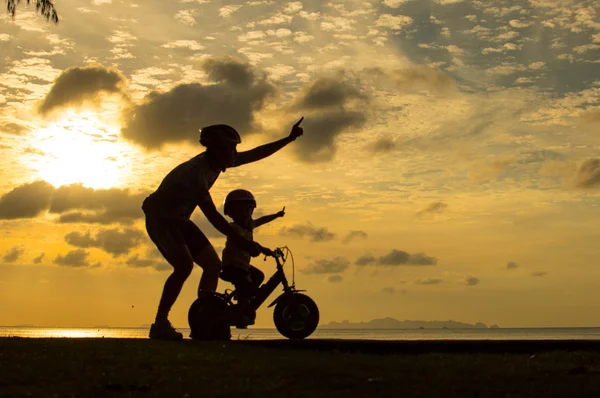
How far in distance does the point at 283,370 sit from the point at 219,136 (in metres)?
4.82

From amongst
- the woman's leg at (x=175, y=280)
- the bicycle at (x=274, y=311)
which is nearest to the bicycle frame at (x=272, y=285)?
the bicycle at (x=274, y=311)

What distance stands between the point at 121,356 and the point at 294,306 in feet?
12.7

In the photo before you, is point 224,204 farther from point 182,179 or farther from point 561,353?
point 561,353

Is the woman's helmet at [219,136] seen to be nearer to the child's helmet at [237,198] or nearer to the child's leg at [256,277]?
the child's helmet at [237,198]

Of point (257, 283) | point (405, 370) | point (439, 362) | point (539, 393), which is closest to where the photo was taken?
point (539, 393)

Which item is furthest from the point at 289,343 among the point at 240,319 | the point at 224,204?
the point at 224,204

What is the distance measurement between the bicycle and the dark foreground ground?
1159mm

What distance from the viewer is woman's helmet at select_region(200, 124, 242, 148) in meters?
11.5

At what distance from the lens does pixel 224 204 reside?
41.3 ft

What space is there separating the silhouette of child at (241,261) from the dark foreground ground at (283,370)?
5.08 feet

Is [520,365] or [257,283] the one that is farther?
[257,283]

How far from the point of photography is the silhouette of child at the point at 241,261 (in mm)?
11555

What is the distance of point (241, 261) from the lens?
1180 cm

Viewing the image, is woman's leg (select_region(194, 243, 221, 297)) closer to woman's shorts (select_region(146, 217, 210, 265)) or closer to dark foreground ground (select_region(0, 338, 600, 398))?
woman's shorts (select_region(146, 217, 210, 265))
